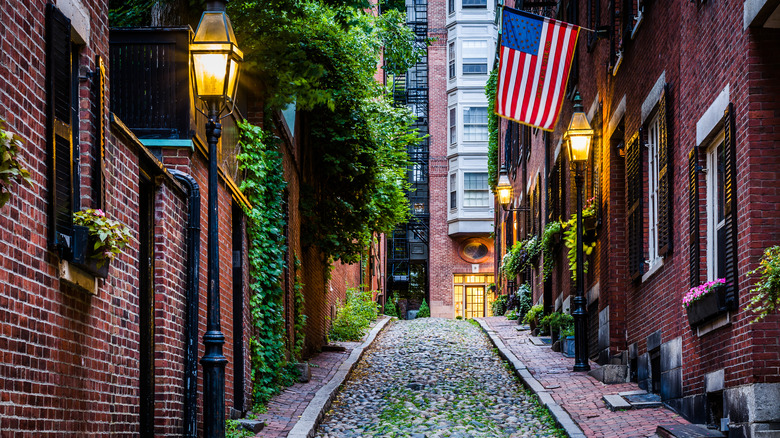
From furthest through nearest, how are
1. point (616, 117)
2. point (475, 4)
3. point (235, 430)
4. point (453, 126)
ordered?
point (475, 4) < point (453, 126) < point (616, 117) < point (235, 430)

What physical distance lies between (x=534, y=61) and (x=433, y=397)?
514cm

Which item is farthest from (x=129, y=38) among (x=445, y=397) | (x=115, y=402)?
(x=445, y=397)

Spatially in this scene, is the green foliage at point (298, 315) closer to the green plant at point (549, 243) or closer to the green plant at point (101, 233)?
the green plant at point (549, 243)

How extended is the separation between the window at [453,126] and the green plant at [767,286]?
40675mm

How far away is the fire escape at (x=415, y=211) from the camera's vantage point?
167ft

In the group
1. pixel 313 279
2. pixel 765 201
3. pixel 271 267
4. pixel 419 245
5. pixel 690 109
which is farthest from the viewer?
pixel 419 245

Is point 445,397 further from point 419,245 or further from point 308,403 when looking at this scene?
point 419,245

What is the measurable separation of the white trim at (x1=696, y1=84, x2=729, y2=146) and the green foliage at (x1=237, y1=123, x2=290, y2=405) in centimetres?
578

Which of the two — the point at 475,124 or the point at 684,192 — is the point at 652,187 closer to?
the point at 684,192

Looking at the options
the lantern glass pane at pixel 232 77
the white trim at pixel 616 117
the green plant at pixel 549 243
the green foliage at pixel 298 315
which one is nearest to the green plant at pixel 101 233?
the lantern glass pane at pixel 232 77

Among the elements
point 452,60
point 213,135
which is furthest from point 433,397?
point 452,60

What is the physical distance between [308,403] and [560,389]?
3465mm

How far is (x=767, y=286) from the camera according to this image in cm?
669

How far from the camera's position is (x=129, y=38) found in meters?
10.0
